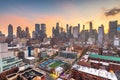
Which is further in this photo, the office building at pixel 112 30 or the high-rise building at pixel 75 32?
the high-rise building at pixel 75 32

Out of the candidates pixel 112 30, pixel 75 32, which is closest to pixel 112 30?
pixel 112 30

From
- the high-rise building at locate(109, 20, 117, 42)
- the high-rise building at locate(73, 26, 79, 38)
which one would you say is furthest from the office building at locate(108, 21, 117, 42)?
the high-rise building at locate(73, 26, 79, 38)

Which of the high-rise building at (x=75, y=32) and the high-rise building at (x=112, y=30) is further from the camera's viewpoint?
the high-rise building at (x=75, y=32)

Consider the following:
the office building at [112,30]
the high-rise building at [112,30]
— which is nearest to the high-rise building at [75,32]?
the office building at [112,30]

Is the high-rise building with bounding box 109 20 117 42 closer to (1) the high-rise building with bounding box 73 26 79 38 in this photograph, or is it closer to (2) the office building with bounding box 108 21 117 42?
(2) the office building with bounding box 108 21 117 42

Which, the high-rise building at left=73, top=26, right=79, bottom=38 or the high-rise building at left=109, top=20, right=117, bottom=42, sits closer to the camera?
the high-rise building at left=109, top=20, right=117, bottom=42

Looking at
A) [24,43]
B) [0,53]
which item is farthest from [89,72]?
[24,43]

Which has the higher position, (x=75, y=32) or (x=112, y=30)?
(x=75, y=32)

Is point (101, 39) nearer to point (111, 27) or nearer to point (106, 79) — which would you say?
point (111, 27)

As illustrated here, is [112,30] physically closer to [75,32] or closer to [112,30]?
[112,30]

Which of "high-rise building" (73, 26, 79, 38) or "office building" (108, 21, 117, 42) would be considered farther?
"high-rise building" (73, 26, 79, 38)

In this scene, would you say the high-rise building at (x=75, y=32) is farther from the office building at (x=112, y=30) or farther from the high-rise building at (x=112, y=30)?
the high-rise building at (x=112, y=30)
